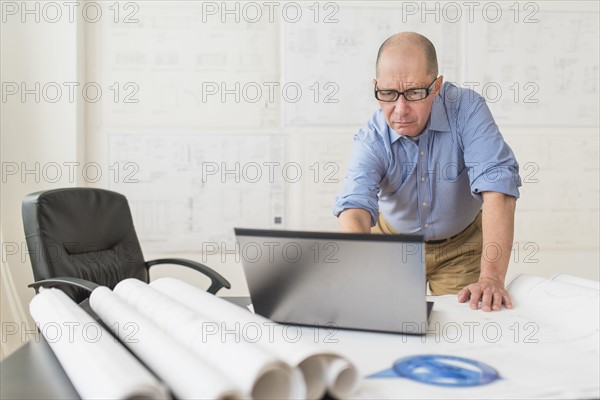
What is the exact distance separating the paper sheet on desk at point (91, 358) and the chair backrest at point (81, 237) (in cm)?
87

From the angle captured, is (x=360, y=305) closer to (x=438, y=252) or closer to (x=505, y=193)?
(x=505, y=193)

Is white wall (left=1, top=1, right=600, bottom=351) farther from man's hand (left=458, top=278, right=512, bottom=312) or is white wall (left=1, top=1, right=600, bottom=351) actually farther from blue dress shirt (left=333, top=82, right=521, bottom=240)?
man's hand (left=458, top=278, right=512, bottom=312)

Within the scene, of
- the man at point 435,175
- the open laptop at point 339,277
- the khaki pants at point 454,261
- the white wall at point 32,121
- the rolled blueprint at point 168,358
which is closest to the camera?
the rolled blueprint at point 168,358

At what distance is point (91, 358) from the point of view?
2.67 feet

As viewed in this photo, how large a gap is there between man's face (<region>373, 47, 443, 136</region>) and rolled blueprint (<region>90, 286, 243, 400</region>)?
Result: 0.98 metres

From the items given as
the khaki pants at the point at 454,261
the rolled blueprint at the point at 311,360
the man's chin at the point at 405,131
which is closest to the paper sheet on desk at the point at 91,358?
the rolled blueprint at the point at 311,360

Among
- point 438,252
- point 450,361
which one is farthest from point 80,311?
point 438,252

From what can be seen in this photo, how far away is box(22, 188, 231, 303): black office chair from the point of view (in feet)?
6.47

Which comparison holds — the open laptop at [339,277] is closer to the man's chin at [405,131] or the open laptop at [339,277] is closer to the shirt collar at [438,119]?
the man's chin at [405,131]

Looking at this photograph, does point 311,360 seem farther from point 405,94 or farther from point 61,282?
point 61,282

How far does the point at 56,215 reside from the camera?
2.08 m

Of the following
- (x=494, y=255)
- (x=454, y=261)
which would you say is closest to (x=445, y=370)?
(x=494, y=255)

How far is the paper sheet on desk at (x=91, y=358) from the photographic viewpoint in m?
0.72

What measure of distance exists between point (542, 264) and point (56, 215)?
98.1 inches
